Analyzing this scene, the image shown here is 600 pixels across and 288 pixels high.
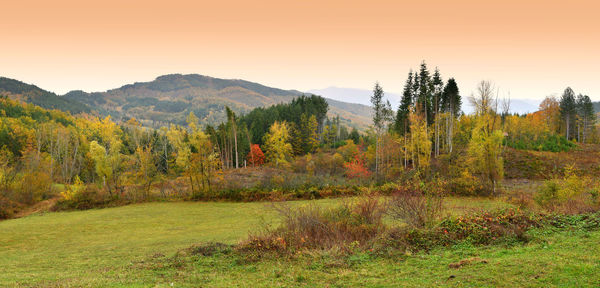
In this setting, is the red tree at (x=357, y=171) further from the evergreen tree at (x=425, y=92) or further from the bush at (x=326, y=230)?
the bush at (x=326, y=230)

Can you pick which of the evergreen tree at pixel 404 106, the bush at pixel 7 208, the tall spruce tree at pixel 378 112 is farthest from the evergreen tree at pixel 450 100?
the bush at pixel 7 208

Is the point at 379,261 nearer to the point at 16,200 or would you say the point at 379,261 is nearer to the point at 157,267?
the point at 157,267

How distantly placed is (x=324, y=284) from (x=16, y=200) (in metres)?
43.9

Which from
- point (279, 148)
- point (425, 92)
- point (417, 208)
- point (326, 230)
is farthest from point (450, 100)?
point (326, 230)

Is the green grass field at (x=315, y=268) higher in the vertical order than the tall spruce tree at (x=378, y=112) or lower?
lower

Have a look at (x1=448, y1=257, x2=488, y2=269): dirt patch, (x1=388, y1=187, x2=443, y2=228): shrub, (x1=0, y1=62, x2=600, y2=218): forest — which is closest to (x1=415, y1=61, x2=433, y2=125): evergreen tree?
(x1=0, y1=62, x2=600, y2=218): forest

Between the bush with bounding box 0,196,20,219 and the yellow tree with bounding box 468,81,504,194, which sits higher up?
the yellow tree with bounding box 468,81,504,194

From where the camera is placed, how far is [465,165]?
37.1 m

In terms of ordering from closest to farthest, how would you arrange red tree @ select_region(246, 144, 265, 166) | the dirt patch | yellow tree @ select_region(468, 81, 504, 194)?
the dirt patch → yellow tree @ select_region(468, 81, 504, 194) → red tree @ select_region(246, 144, 265, 166)

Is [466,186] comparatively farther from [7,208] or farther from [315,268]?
[7,208]

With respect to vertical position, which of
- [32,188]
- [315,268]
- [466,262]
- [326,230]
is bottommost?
[32,188]

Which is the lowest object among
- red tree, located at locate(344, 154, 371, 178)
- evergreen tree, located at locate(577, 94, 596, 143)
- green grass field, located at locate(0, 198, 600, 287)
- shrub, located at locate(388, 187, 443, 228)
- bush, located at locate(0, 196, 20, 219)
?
bush, located at locate(0, 196, 20, 219)

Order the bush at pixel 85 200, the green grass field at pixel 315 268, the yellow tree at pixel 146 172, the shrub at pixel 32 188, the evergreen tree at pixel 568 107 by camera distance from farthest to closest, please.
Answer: the evergreen tree at pixel 568 107
the yellow tree at pixel 146 172
the shrub at pixel 32 188
the bush at pixel 85 200
the green grass field at pixel 315 268

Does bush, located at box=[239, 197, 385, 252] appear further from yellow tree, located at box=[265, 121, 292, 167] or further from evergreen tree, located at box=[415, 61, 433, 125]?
yellow tree, located at box=[265, 121, 292, 167]
